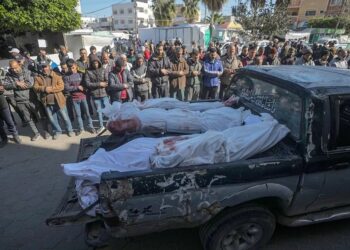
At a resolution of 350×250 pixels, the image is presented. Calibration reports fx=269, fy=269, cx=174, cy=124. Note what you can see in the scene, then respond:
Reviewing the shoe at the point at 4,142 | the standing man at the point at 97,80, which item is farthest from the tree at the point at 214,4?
the shoe at the point at 4,142

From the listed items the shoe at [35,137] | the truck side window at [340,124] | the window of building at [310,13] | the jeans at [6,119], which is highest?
the window of building at [310,13]

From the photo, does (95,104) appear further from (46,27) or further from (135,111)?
(46,27)

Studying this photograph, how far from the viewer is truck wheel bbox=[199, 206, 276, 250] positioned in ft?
8.53

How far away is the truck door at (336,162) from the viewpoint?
2.58m

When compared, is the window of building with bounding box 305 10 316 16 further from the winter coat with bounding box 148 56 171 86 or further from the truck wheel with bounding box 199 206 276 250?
the truck wheel with bounding box 199 206 276 250

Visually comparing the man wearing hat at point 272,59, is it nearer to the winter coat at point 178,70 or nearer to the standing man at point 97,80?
the winter coat at point 178,70

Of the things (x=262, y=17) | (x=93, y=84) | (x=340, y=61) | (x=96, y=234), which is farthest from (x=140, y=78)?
(x=262, y=17)

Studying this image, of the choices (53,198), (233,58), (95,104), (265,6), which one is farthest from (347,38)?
(53,198)

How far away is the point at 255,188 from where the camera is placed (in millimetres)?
2465

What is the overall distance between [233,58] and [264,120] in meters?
4.96

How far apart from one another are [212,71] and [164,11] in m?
45.3

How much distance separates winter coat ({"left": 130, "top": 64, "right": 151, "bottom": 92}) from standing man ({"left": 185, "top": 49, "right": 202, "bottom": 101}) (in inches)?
50.9

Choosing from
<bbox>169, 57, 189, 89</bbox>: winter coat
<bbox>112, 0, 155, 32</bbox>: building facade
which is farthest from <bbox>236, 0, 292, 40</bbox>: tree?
<bbox>112, 0, 155, 32</bbox>: building facade

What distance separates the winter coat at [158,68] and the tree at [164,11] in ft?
145
